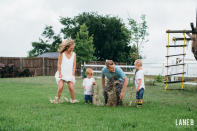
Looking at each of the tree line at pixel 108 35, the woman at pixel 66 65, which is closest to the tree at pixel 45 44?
the tree line at pixel 108 35

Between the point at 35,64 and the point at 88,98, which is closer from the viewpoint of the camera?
the point at 88,98

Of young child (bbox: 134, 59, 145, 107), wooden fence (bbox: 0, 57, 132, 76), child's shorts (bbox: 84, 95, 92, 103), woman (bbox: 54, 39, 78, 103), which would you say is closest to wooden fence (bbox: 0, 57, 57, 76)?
wooden fence (bbox: 0, 57, 132, 76)

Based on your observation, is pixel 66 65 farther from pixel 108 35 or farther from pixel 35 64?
pixel 108 35

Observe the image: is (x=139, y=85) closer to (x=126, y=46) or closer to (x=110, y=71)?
(x=110, y=71)

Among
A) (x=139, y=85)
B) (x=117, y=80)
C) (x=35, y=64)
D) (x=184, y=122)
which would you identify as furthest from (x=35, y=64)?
(x=184, y=122)

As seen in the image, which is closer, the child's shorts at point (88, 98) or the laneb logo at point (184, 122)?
the laneb logo at point (184, 122)

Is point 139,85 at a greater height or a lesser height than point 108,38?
lesser

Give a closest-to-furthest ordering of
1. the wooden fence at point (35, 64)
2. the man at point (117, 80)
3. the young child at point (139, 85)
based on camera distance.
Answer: the young child at point (139, 85) → the man at point (117, 80) → the wooden fence at point (35, 64)

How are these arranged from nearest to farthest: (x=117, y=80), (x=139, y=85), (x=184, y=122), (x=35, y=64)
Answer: (x=184, y=122) → (x=139, y=85) → (x=117, y=80) → (x=35, y=64)

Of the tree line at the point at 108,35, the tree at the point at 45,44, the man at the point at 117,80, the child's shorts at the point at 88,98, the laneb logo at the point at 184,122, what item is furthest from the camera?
the tree at the point at 45,44

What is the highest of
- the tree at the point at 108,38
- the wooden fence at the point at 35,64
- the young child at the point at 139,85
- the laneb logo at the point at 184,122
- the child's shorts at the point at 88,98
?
the tree at the point at 108,38

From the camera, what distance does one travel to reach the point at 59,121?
187 inches

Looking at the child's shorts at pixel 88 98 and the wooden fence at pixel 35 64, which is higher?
the wooden fence at pixel 35 64

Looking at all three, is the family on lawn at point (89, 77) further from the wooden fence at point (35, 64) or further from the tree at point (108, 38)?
the tree at point (108, 38)
